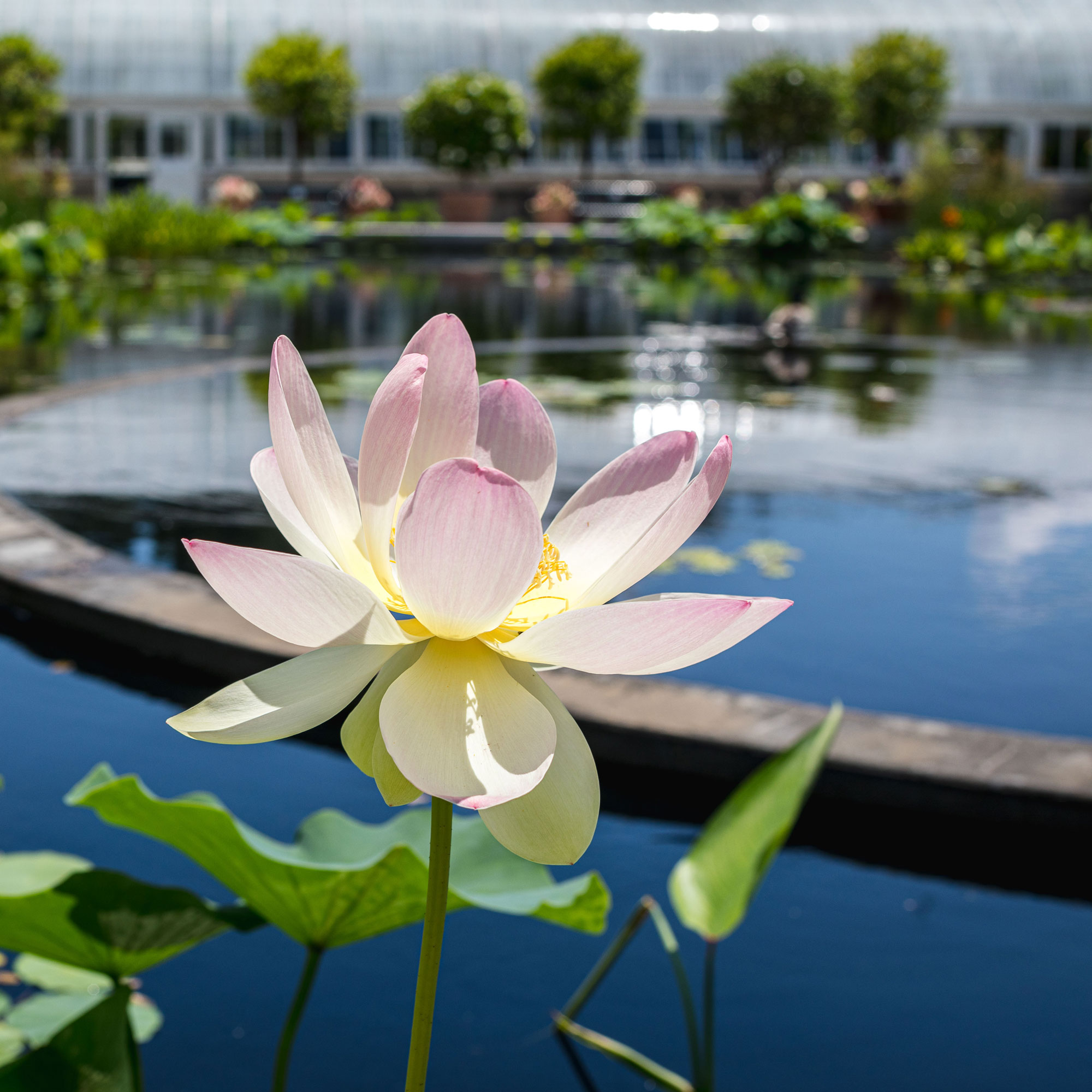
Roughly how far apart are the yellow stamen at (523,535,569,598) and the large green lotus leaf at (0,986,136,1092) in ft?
2.09

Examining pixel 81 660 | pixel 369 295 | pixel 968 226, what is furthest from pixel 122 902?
pixel 968 226

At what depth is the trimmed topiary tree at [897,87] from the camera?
33469 millimetres

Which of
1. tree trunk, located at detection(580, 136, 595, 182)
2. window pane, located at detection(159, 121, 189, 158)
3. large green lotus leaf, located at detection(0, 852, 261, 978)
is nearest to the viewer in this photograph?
large green lotus leaf, located at detection(0, 852, 261, 978)

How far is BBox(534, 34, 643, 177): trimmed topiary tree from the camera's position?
110 feet

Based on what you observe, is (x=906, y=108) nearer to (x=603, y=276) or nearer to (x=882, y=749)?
(x=603, y=276)

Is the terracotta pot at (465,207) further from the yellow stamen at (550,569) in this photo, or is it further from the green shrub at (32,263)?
the yellow stamen at (550,569)

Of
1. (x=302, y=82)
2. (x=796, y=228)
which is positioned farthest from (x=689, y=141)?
(x=796, y=228)

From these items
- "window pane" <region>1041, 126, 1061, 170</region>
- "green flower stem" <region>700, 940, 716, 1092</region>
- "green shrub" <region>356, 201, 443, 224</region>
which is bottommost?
"green flower stem" <region>700, 940, 716, 1092</region>

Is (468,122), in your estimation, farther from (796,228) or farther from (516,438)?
(516,438)

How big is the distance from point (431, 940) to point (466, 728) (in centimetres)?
10

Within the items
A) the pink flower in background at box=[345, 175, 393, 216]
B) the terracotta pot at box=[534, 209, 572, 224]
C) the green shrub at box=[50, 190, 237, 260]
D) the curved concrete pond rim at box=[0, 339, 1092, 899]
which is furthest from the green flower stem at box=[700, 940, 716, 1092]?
the terracotta pot at box=[534, 209, 572, 224]

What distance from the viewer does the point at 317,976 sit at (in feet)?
7.82

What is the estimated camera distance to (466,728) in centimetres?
65

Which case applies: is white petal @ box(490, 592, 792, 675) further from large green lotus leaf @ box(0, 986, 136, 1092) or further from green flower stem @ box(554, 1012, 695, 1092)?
green flower stem @ box(554, 1012, 695, 1092)
